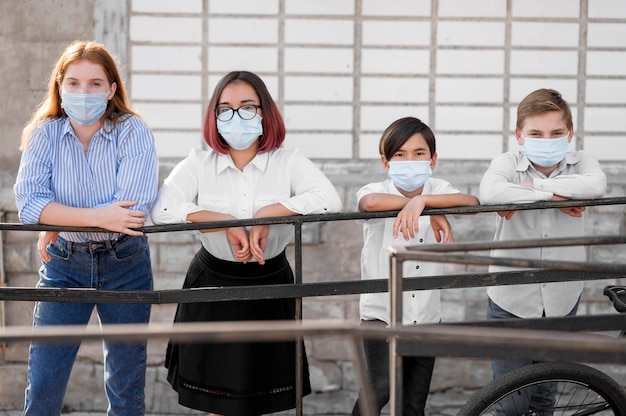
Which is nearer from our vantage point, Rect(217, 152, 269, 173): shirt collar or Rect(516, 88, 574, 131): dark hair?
Rect(217, 152, 269, 173): shirt collar

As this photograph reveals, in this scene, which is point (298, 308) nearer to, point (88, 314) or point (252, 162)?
point (252, 162)

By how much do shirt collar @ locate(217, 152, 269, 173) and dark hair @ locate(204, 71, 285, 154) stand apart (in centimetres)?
A: 2

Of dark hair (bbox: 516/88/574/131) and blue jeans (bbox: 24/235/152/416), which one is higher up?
dark hair (bbox: 516/88/574/131)

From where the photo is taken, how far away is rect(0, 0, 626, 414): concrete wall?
5.66m

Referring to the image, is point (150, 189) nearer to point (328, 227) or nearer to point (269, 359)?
point (269, 359)

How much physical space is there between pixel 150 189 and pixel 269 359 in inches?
30.7

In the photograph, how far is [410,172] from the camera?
12.3ft

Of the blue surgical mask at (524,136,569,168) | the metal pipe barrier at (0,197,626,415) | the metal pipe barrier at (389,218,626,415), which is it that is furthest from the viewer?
the blue surgical mask at (524,136,569,168)

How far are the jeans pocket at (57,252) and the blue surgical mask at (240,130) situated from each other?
73cm

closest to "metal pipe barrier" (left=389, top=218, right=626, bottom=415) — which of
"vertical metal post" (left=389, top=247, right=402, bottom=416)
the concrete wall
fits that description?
"vertical metal post" (left=389, top=247, right=402, bottom=416)

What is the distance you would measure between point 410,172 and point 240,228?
2.31 ft

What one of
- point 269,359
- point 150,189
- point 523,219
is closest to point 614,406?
point 523,219

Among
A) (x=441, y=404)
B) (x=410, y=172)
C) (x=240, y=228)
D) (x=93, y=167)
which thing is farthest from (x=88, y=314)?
(x=441, y=404)

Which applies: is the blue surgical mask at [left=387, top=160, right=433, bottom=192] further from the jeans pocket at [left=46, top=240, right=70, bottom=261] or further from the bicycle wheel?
the jeans pocket at [left=46, top=240, right=70, bottom=261]
